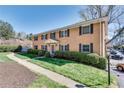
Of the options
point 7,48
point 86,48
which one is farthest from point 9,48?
point 86,48

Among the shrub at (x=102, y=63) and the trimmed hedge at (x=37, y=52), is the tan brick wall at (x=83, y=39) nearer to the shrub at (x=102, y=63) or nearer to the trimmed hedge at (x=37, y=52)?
Answer: the shrub at (x=102, y=63)

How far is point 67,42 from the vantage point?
17516 mm

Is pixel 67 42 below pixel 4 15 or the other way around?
below

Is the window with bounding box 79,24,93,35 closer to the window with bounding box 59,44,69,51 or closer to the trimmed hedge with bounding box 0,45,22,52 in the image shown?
the window with bounding box 59,44,69,51

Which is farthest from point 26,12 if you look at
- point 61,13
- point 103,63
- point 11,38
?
point 11,38

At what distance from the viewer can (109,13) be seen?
78.3ft

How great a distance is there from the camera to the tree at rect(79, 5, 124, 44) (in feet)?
71.1

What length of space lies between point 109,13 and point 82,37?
10707mm

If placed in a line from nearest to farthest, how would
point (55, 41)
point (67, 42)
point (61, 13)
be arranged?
1. point (61, 13)
2. point (67, 42)
3. point (55, 41)

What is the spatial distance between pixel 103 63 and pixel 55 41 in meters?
8.54

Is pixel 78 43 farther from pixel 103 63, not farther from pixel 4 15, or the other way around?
pixel 4 15

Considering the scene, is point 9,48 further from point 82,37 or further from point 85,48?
point 85,48

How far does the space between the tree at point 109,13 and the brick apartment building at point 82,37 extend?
239 inches
